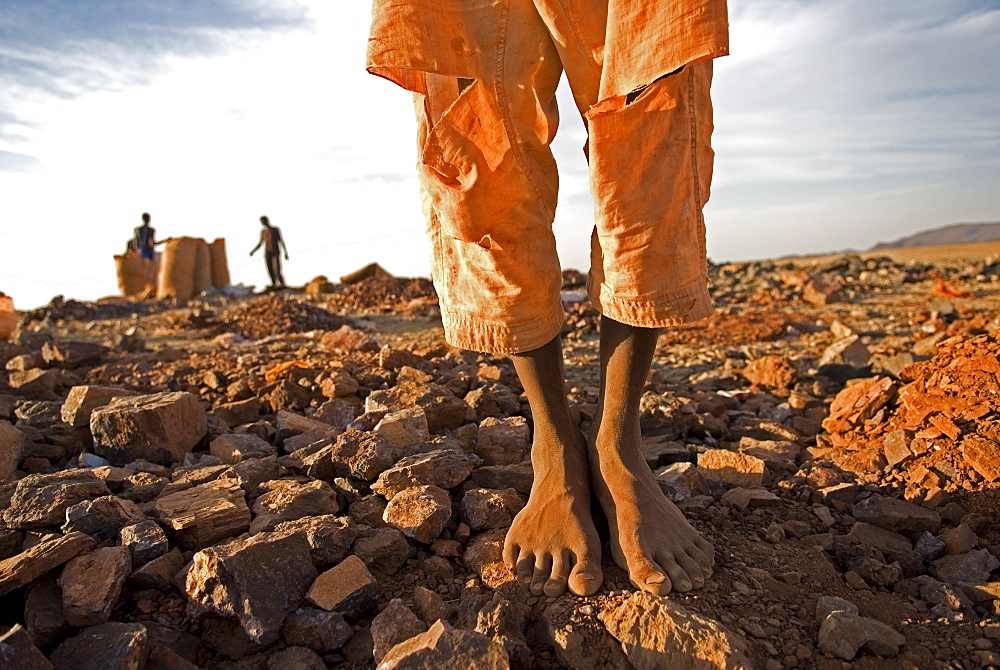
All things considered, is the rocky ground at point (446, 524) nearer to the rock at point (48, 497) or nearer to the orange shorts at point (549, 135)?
the rock at point (48, 497)

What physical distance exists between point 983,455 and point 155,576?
2.09m

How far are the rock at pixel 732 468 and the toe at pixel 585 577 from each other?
0.70m

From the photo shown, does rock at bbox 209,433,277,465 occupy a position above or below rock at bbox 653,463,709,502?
above

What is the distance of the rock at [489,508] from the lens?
5.22ft

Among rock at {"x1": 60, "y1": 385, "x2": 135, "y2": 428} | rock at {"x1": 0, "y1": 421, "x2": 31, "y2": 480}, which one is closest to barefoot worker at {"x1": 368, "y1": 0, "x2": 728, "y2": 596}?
rock at {"x1": 0, "y1": 421, "x2": 31, "y2": 480}

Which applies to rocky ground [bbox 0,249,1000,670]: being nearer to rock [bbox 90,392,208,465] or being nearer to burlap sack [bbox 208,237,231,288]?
rock [bbox 90,392,208,465]

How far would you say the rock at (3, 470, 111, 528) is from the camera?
1.52 metres

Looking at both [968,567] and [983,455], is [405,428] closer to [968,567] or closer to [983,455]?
[968,567]

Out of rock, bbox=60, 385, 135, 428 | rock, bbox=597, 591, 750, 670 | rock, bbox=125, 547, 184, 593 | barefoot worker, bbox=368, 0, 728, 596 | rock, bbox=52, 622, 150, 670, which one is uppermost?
barefoot worker, bbox=368, 0, 728, 596

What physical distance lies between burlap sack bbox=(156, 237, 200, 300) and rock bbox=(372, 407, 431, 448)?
11.1 meters

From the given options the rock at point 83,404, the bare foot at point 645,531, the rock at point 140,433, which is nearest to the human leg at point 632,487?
the bare foot at point 645,531

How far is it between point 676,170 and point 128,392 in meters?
2.32

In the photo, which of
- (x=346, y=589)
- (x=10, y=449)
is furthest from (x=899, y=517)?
(x=10, y=449)

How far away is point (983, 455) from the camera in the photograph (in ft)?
5.89
